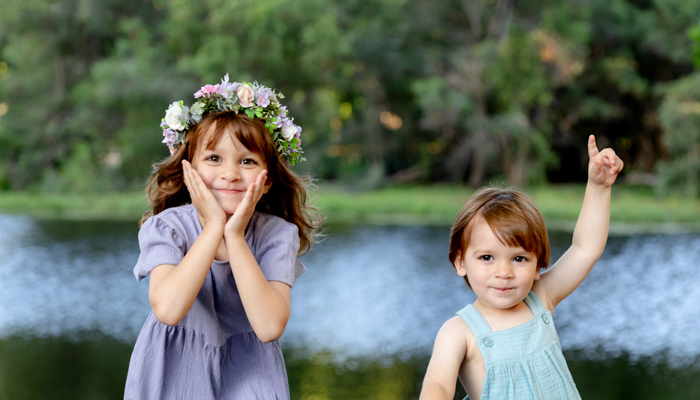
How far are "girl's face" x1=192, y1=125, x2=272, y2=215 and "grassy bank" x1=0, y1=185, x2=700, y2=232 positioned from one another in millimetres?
10017

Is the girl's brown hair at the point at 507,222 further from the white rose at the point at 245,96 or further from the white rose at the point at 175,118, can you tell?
the white rose at the point at 175,118

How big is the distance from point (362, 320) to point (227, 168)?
3.93 m

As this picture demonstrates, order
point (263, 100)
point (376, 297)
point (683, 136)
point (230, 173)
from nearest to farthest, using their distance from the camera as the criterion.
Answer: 1. point (230, 173)
2. point (263, 100)
3. point (376, 297)
4. point (683, 136)

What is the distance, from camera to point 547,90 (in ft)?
54.2

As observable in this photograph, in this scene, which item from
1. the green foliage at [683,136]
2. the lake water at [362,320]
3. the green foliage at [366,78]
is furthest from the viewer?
the green foliage at [366,78]

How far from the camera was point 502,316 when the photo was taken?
1.54 metres

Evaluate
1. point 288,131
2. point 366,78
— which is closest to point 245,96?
point 288,131

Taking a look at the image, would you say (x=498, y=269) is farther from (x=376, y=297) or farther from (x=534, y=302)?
(x=376, y=297)

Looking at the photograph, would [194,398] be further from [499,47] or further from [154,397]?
[499,47]

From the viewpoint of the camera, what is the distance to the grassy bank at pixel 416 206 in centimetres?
1223

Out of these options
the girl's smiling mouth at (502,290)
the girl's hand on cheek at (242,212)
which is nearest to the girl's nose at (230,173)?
the girl's hand on cheek at (242,212)

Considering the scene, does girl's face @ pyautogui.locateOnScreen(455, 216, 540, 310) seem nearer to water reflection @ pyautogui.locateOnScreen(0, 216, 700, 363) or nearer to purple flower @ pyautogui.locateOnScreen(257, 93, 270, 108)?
purple flower @ pyautogui.locateOnScreen(257, 93, 270, 108)

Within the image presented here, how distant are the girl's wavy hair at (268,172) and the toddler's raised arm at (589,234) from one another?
0.61m

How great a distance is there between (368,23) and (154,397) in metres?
17.1
